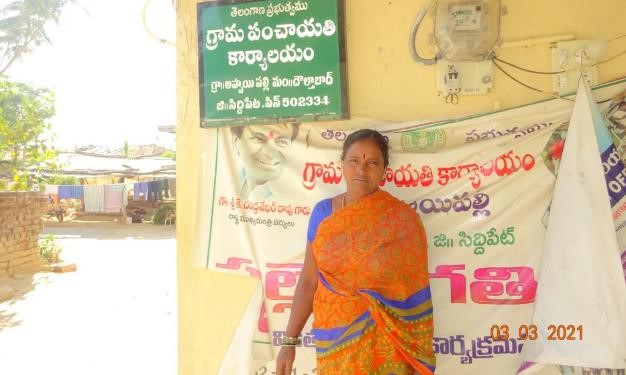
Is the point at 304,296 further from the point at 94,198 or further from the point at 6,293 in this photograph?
the point at 94,198

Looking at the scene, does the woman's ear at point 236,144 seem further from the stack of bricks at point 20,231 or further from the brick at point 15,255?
the brick at point 15,255

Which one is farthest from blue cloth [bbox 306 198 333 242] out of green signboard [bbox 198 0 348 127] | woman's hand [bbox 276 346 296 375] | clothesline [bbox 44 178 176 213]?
clothesline [bbox 44 178 176 213]

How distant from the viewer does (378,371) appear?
1.89 m

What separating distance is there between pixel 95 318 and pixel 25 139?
144 inches

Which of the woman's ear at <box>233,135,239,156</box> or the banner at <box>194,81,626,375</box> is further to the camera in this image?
the woman's ear at <box>233,135,239,156</box>

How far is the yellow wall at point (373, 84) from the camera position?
2.34 m

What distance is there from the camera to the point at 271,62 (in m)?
2.53

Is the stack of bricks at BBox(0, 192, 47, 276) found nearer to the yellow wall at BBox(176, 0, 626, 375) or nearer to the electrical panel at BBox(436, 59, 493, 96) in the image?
the yellow wall at BBox(176, 0, 626, 375)

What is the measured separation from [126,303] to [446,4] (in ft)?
19.2

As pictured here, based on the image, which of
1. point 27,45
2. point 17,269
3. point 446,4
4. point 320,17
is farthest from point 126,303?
point 27,45

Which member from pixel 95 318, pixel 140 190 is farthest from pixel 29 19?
pixel 95 318

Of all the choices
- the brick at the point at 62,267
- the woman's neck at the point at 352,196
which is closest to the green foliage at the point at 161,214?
the brick at the point at 62,267
